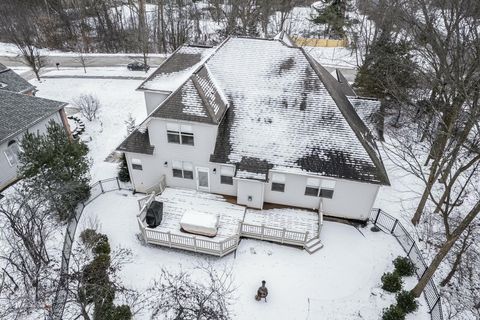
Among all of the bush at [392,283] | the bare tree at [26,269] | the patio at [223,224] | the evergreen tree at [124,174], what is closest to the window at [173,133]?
the patio at [223,224]

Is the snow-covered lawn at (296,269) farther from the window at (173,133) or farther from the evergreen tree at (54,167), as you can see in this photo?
the window at (173,133)

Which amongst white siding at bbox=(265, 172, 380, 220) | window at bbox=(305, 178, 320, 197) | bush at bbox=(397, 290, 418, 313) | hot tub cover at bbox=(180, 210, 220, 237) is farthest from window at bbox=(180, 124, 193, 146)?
bush at bbox=(397, 290, 418, 313)

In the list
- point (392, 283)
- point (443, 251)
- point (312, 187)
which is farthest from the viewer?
point (312, 187)

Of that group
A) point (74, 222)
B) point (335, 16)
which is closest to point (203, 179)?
point (74, 222)

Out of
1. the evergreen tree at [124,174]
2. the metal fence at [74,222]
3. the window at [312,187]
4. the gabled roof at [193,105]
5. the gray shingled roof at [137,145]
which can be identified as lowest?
the metal fence at [74,222]

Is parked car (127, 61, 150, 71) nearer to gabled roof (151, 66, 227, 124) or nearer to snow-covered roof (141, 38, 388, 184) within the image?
snow-covered roof (141, 38, 388, 184)

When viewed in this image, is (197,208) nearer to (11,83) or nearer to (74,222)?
(74,222)
